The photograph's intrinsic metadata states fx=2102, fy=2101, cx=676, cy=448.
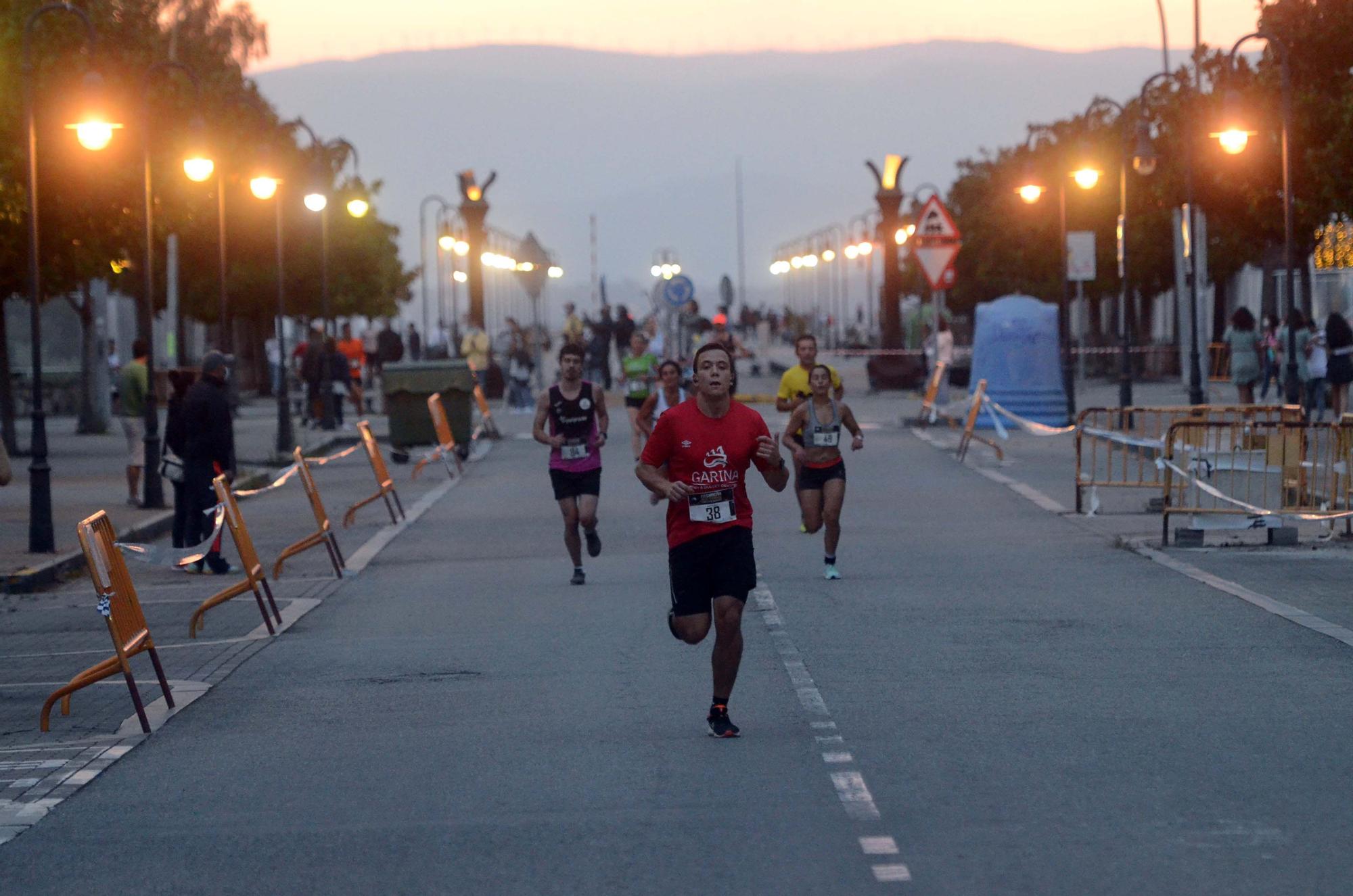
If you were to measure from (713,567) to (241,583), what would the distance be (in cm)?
523

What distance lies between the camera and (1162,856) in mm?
6520

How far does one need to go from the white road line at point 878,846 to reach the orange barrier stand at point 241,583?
6.59 m

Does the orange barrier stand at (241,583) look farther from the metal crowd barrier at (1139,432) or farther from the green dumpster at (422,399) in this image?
the green dumpster at (422,399)

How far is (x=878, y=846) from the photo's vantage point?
6.73 metres

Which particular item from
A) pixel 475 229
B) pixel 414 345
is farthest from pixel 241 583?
pixel 414 345

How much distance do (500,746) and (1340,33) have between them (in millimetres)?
23047

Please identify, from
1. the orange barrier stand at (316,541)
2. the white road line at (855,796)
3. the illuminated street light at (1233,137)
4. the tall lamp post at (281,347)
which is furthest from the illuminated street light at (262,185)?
the white road line at (855,796)

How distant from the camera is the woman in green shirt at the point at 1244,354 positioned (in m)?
33.5

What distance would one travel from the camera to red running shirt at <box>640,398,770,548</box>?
8.80 metres

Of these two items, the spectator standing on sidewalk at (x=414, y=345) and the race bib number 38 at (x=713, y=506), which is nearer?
the race bib number 38 at (x=713, y=506)

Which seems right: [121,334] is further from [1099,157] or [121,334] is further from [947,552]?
[947,552]

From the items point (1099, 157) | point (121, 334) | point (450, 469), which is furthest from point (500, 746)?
point (121, 334)

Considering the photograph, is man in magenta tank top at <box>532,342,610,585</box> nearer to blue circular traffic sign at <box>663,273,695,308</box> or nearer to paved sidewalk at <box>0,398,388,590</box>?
paved sidewalk at <box>0,398,388,590</box>

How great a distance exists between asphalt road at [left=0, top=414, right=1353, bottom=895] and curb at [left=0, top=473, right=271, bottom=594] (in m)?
2.82
